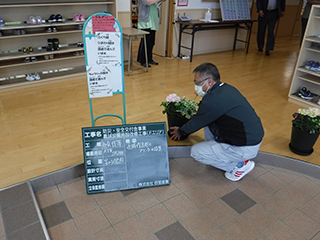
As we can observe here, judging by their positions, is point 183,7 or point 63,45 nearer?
point 63,45

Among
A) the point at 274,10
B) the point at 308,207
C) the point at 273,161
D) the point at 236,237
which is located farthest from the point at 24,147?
the point at 274,10

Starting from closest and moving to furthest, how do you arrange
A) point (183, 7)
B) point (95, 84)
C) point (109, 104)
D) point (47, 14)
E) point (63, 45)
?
point (95, 84) → point (109, 104) → point (47, 14) → point (63, 45) → point (183, 7)

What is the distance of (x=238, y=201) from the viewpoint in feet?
7.47

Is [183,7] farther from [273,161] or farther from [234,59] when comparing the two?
[273,161]

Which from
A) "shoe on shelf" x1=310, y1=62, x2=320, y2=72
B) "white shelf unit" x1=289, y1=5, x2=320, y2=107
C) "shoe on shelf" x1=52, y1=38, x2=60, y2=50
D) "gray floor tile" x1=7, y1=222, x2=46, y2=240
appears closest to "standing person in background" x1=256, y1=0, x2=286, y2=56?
"white shelf unit" x1=289, y1=5, x2=320, y2=107

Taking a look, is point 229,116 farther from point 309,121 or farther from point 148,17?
point 148,17

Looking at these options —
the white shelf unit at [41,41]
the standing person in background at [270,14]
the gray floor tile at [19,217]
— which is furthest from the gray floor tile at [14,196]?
the standing person in background at [270,14]

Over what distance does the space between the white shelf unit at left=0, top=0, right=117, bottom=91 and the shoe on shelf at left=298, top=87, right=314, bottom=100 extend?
3.31 metres

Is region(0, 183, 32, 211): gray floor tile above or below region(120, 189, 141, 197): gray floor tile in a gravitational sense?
above

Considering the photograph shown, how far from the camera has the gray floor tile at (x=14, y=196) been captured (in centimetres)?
207

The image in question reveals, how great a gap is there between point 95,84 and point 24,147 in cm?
102

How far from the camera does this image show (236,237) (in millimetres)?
1954

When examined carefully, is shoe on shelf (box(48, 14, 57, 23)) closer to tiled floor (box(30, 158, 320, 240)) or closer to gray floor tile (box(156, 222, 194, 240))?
tiled floor (box(30, 158, 320, 240))

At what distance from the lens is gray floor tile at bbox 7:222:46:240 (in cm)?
182
